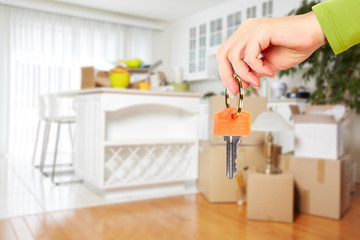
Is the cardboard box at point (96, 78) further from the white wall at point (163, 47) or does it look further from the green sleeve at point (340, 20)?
the white wall at point (163, 47)

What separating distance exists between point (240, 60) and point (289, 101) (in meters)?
3.37

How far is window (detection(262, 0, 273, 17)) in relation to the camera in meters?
4.12

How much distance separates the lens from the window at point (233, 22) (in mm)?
4664

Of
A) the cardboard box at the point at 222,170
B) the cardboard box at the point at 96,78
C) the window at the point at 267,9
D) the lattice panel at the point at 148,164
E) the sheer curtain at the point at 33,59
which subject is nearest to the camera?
the cardboard box at the point at 222,170

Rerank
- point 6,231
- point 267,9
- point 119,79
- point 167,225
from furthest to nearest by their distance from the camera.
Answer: point 267,9 → point 119,79 → point 167,225 → point 6,231

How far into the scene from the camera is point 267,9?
4180mm

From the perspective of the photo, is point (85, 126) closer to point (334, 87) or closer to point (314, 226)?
point (314, 226)

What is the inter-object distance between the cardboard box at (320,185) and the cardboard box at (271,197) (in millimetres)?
219

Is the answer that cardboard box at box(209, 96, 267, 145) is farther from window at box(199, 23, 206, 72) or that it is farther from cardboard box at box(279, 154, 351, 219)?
window at box(199, 23, 206, 72)

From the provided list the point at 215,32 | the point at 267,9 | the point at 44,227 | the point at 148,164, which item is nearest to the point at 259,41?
the point at 44,227

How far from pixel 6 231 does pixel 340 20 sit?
6.19 ft

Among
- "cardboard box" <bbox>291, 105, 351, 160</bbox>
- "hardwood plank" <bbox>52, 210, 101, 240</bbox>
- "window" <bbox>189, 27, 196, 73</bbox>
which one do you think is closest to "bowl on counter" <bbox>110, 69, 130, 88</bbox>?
"hardwood plank" <bbox>52, 210, 101, 240</bbox>

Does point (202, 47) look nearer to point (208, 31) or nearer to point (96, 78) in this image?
point (208, 31)

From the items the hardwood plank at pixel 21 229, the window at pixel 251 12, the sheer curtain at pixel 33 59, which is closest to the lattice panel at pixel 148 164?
the hardwood plank at pixel 21 229
